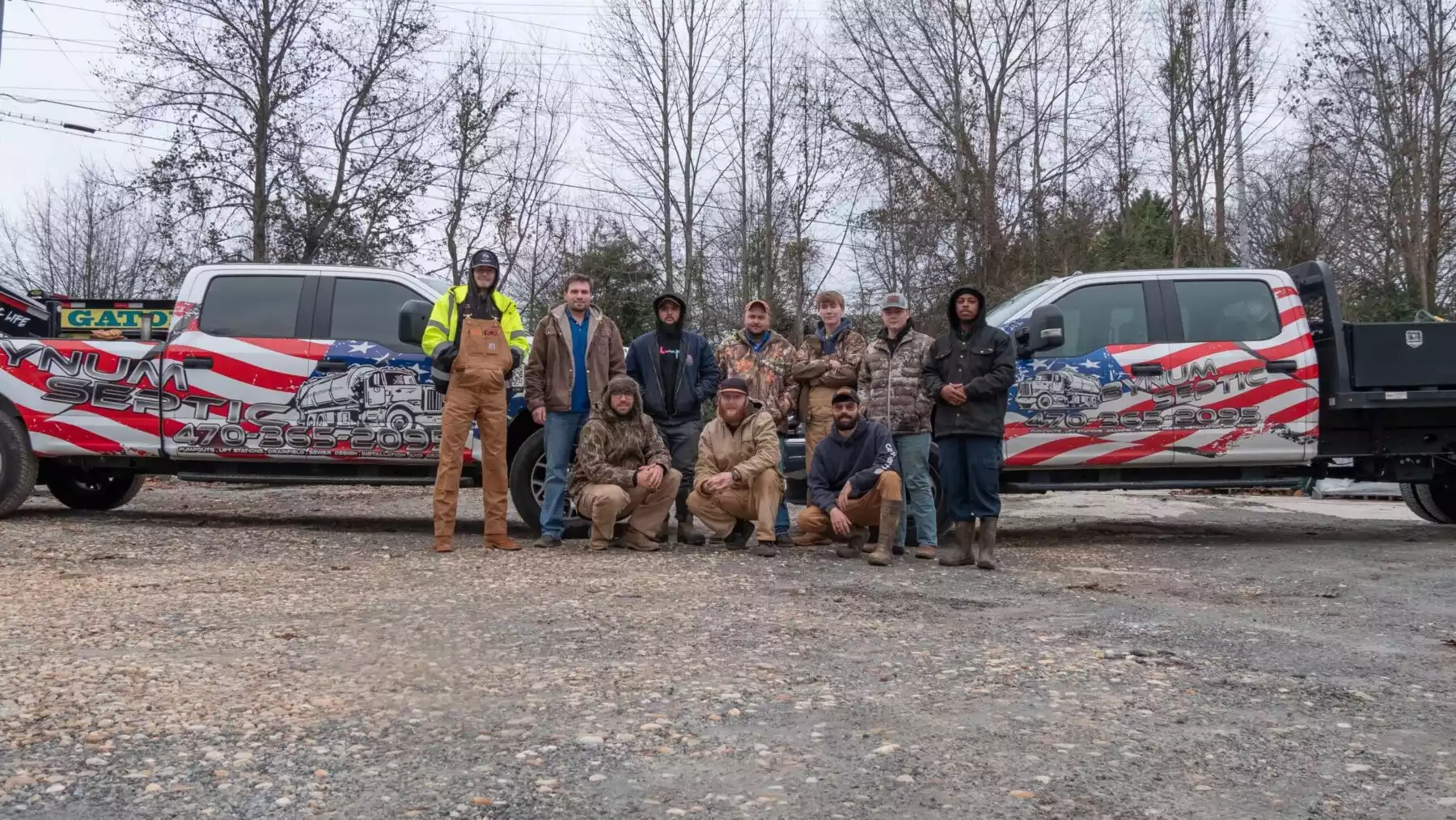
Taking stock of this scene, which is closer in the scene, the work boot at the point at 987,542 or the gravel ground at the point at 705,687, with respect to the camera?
the gravel ground at the point at 705,687

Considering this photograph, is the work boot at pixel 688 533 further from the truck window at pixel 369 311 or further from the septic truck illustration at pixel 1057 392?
the septic truck illustration at pixel 1057 392

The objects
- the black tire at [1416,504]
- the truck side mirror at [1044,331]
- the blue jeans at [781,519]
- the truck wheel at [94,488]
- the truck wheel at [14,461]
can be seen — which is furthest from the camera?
the black tire at [1416,504]

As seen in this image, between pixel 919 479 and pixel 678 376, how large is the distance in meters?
1.81

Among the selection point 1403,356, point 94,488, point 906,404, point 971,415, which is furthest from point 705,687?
point 94,488

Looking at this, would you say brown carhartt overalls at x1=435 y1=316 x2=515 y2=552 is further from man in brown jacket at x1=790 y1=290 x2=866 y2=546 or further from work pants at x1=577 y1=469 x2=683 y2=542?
man in brown jacket at x1=790 y1=290 x2=866 y2=546

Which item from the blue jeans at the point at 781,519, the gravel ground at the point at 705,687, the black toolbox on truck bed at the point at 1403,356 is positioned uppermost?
the black toolbox on truck bed at the point at 1403,356

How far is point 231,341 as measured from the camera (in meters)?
8.48

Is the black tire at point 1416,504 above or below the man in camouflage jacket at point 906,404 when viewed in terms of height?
below

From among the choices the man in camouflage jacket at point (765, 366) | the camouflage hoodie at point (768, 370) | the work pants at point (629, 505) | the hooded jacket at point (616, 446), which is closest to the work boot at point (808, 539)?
the man in camouflage jacket at point (765, 366)

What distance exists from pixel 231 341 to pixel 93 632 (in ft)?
13.1

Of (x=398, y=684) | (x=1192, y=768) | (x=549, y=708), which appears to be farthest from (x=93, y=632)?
(x=1192, y=768)

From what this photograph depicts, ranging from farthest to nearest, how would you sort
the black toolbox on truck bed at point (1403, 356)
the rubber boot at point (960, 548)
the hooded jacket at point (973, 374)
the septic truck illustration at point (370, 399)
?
the black toolbox on truck bed at point (1403, 356)
the septic truck illustration at point (370, 399)
the rubber boot at point (960, 548)
the hooded jacket at point (973, 374)

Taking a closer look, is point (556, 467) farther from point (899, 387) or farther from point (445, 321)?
point (899, 387)

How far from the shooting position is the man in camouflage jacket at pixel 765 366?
8.15 metres
